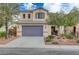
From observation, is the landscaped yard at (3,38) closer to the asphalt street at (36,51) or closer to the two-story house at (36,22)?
the asphalt street at (36,51)

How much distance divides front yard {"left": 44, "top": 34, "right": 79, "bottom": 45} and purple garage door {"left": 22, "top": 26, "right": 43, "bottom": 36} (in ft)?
1.50

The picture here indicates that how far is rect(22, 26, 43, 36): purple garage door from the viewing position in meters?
9.99

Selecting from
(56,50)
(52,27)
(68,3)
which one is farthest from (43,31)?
(68,3)

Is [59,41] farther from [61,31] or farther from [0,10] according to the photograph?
[0,10]

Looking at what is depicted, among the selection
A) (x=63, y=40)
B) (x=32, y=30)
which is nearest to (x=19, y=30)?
(x=32, y=30)

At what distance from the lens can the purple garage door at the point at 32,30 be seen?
9.99 meters

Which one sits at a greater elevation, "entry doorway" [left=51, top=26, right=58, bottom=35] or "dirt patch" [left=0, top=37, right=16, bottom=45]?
"entry doorway" [left=51, top=26, right=58, bottom=35]

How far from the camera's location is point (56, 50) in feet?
32.1

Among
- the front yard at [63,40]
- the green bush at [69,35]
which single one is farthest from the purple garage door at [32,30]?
the green bush at [69,35]

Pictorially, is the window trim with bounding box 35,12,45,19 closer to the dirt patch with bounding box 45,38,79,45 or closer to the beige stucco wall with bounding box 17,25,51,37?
the beige stucco wall with bounding box 17,25,51,37

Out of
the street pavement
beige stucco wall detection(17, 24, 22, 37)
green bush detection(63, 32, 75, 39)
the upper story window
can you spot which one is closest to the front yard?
green bush detection(63, 32, 75, 39)

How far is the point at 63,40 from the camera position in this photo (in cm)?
997

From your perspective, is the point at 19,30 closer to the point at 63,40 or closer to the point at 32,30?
the point at 32,30

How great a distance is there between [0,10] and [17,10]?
82 centimetres
